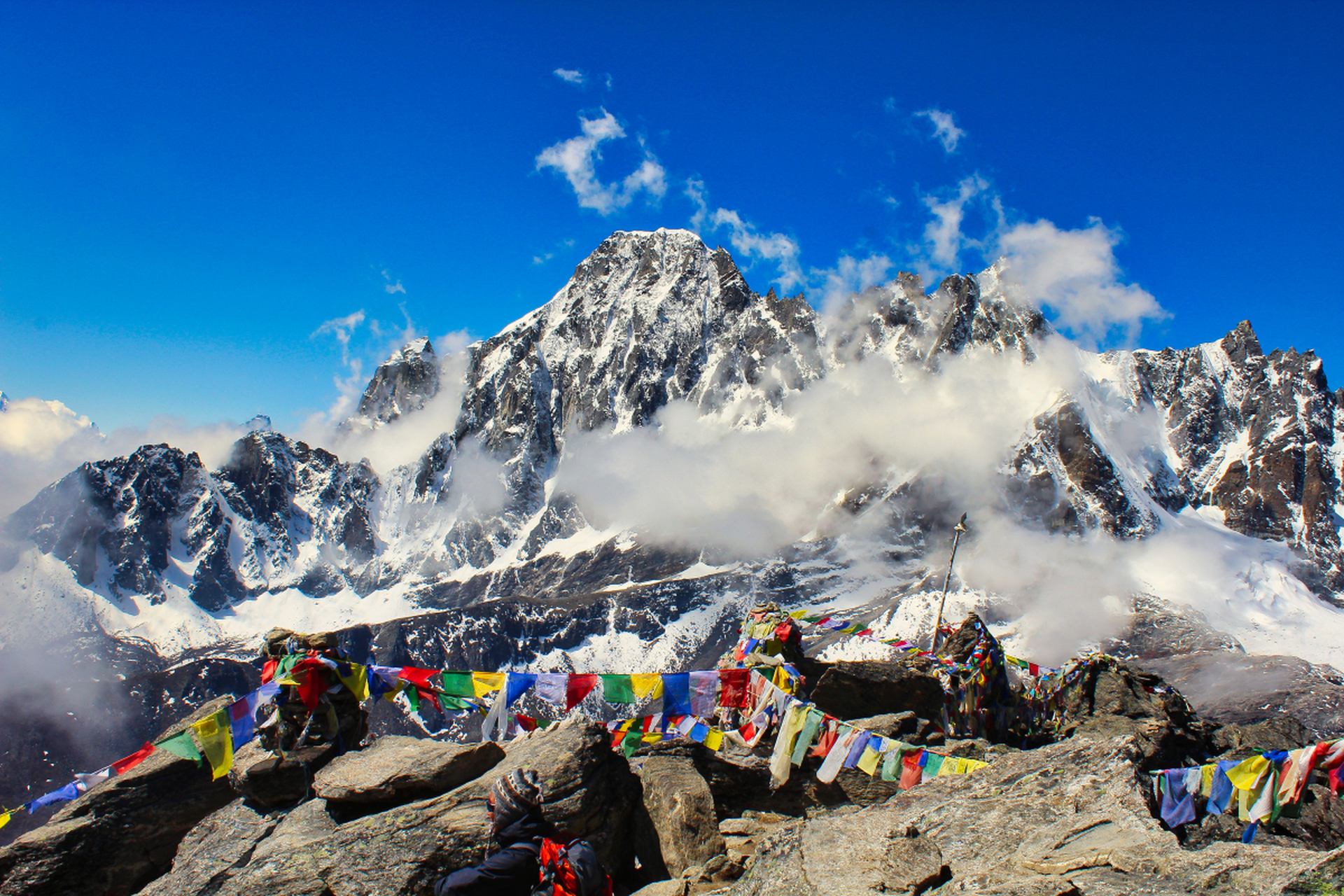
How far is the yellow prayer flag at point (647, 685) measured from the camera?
48.3 ft

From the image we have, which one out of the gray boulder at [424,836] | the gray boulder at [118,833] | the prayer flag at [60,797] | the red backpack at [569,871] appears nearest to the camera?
the red backpack at [569,871]

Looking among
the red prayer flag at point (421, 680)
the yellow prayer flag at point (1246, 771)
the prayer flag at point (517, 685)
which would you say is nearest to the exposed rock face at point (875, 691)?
the prayer flag at point (517, 685)

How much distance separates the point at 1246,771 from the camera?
9.55 metres

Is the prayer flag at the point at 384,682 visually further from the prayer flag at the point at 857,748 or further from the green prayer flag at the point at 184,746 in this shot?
the prayer flag at the point at 857,748

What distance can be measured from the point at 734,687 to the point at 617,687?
243 cm

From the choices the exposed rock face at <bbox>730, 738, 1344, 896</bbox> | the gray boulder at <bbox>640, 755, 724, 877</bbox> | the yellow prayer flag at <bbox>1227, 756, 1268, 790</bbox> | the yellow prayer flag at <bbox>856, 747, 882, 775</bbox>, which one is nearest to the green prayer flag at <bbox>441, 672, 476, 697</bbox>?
the gray boulder at <bbox>640, 755, 724, 877</bbox>

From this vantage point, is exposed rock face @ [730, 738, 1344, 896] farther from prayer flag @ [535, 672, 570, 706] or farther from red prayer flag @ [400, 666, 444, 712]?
red prayer flag @ [400, 666, 444, 712]

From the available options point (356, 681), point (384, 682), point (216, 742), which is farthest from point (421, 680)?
point (216, 742)

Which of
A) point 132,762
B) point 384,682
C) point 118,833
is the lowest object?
point 118,833

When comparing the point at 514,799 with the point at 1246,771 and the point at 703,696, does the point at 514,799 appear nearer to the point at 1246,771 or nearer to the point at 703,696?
the point at 703,696

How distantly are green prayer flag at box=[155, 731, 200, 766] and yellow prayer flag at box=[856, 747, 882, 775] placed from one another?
11.2 meters

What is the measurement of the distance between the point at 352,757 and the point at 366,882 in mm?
3072

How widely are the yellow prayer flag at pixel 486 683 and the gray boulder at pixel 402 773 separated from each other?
146 inches

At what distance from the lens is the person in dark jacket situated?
7039mm
